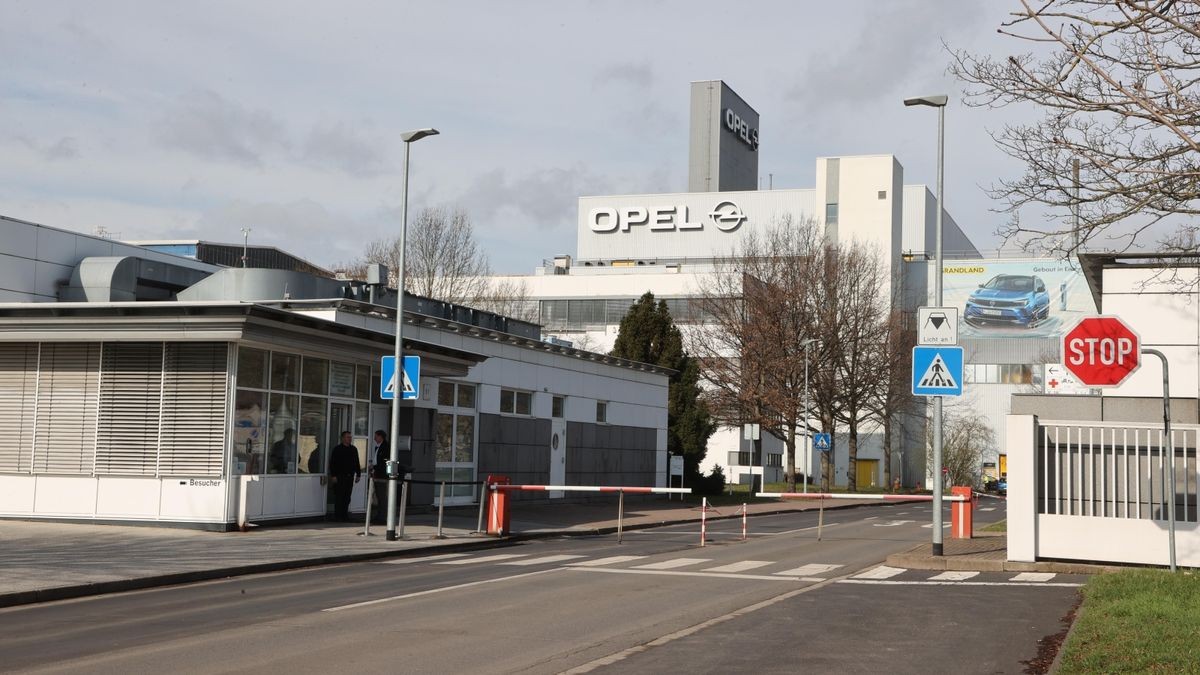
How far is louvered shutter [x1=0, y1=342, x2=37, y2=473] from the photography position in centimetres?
2352

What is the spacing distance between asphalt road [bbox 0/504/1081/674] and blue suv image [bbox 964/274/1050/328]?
68.7 m

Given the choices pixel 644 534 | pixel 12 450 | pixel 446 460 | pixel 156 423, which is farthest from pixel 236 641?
pixel 446 460

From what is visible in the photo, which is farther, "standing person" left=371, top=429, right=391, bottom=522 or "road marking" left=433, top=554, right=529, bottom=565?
"standing person" left=371, top=429, right=391, bottom=522

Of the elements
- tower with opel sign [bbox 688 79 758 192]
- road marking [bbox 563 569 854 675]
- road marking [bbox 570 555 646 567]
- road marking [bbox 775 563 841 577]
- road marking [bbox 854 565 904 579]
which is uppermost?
tower with opel sign [bbox 688 79 758 192]

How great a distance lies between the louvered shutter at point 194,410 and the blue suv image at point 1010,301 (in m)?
69.6

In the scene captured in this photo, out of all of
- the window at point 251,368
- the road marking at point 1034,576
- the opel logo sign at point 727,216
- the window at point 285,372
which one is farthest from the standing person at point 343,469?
the opel logo sign at point 727,216

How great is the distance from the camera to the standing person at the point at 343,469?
2477cm

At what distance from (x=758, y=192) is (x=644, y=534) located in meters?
65.4

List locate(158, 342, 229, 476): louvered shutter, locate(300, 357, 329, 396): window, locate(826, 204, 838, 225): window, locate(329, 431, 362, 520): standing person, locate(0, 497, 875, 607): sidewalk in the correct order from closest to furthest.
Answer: locate(0, 497, 875, 607): sidewalk → locate(158, 342, 229, 476): louvered shutter → locate(329, 431, 362, 520): standing person → locate(300, 357, 329, 396): window → locate(826, 204, 838, 225): window

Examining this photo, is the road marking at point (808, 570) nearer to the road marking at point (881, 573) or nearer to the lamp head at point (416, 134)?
the road marking at point (881, 573)

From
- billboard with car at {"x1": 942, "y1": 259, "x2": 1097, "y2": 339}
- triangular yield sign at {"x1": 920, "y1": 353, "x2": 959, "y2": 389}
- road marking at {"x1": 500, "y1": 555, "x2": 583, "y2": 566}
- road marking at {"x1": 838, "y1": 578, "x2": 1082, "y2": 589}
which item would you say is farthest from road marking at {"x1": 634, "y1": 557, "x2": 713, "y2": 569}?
billboard with car at {"x1": 942, "y1": 259, "x2": 1097, "y2": 339}

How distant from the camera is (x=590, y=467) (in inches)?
1556

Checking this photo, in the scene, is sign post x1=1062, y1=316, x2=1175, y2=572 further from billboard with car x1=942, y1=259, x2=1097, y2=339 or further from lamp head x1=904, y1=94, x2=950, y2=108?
billboard with car x1=942, y1=259, x2=1097, y2=339

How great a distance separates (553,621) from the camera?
12344mm
